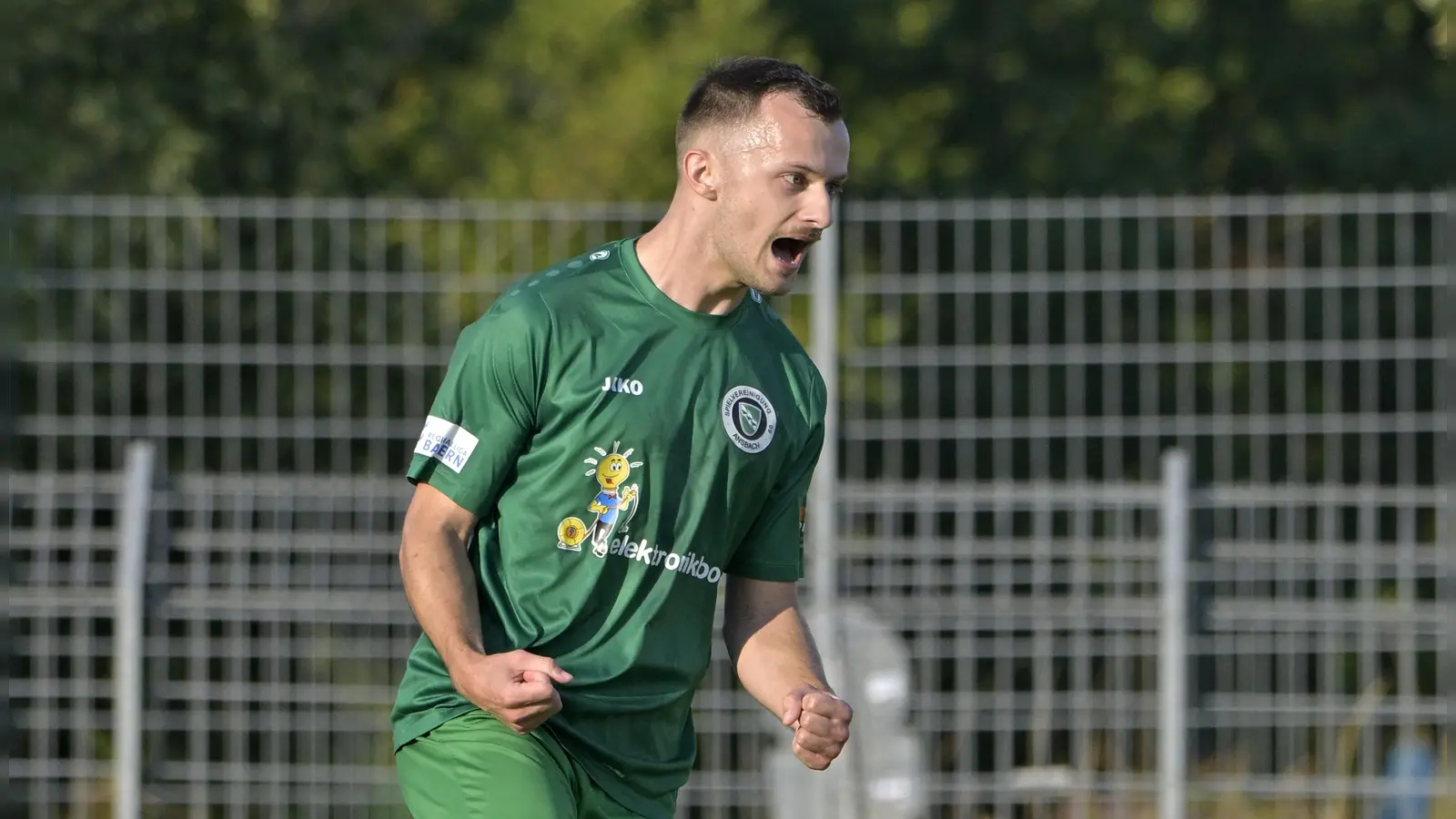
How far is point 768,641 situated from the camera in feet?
13.3

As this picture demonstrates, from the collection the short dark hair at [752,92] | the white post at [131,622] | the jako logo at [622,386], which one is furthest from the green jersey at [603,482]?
the white post at [131,622]

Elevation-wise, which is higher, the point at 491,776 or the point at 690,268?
the point at 690,268

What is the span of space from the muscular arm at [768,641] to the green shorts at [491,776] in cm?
39

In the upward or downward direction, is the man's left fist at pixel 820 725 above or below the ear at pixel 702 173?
below

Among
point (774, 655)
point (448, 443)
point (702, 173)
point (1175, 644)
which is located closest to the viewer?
point (448, 443)

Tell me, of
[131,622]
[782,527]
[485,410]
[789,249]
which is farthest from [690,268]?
[131,622]

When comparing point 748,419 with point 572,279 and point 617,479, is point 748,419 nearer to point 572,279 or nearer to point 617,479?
point 617,479

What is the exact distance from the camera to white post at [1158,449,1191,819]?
24.3ft

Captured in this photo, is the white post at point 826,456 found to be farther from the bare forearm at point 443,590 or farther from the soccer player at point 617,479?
the bare forearm at point 443,590

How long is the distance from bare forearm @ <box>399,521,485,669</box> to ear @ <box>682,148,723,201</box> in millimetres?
742

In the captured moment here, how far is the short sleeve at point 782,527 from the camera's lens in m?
4.05

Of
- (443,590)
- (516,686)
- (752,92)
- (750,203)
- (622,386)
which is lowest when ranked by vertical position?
(516,686)

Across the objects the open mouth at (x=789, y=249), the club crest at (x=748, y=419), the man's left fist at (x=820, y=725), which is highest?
the open mouth at (x=789, y=249)

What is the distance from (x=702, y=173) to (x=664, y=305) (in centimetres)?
25
